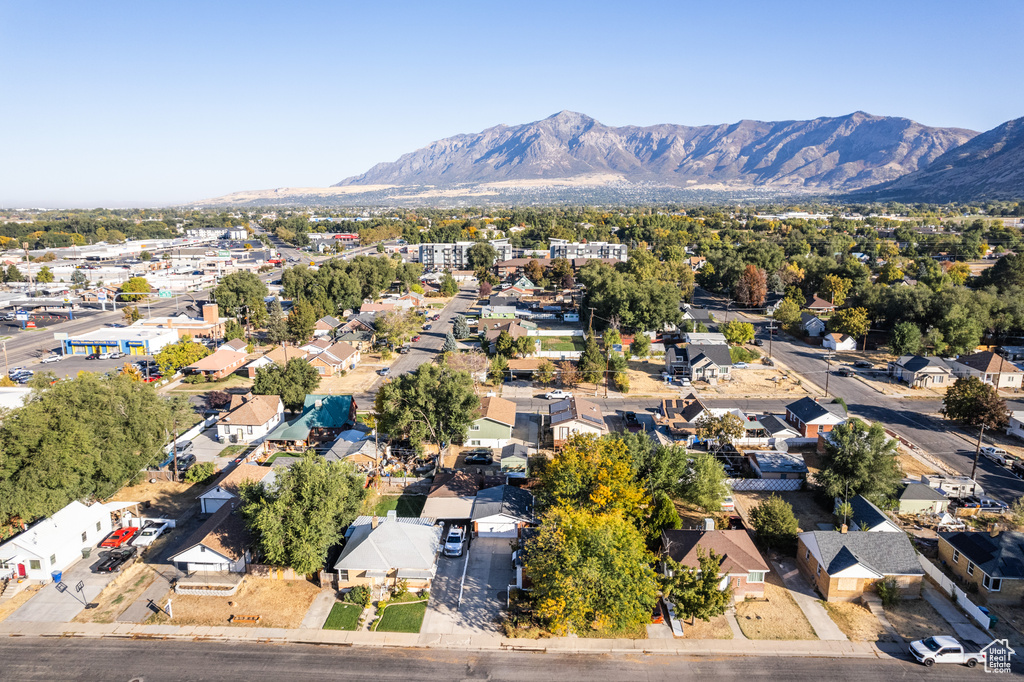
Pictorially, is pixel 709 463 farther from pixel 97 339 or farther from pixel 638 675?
pixel 97 339

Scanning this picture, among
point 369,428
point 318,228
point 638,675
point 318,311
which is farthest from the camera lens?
point 318,228

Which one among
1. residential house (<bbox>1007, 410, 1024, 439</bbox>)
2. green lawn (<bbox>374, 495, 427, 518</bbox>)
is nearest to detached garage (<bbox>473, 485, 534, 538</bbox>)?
green lawn (<bbox>374, 495, 427, 518</bbox>)

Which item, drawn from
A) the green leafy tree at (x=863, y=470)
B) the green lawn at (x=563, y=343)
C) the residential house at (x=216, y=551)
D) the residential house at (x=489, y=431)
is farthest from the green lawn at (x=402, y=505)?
the green lawn at (x=563, y=343)

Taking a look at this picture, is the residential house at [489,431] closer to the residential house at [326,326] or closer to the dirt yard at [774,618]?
the dirt yard at [774,618]

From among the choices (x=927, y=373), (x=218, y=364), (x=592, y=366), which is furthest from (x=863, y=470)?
(x=218, y=364)

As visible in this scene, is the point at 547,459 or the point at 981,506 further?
the point at 547,459

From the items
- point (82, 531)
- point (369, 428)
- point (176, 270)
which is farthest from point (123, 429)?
point (176, 270)
